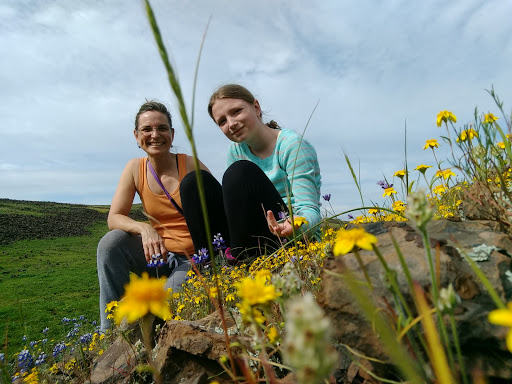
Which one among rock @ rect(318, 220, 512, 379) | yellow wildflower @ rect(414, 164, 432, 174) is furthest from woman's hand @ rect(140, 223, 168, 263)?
rock @ rect(318, 220, 512, 379)

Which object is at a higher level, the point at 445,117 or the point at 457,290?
the point at 445,117

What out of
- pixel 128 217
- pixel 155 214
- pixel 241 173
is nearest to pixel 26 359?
pixel 128 217

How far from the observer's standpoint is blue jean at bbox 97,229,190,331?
437cm

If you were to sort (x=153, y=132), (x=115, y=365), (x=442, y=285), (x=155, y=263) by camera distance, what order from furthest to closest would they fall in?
(x=153, y=132) < (x=155, y=263) < (x=115, y=365) < (x=442, y=285)

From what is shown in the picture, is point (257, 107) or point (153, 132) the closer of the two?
point (257, 107)

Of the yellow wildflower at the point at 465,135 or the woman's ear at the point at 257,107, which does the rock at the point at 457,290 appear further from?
the woman's ear at the point at 257,107

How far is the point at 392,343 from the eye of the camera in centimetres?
50

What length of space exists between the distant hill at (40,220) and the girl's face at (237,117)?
3518 centimetres

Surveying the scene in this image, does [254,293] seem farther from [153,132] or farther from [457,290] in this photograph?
[153,132]

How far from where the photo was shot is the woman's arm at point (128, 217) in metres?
4.38

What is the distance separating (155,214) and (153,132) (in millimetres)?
1247

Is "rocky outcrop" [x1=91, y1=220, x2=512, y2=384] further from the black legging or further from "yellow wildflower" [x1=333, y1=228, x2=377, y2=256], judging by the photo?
the black legging

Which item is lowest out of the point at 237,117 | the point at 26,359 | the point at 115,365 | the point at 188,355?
the point at 26,359

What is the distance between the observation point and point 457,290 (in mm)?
1158
